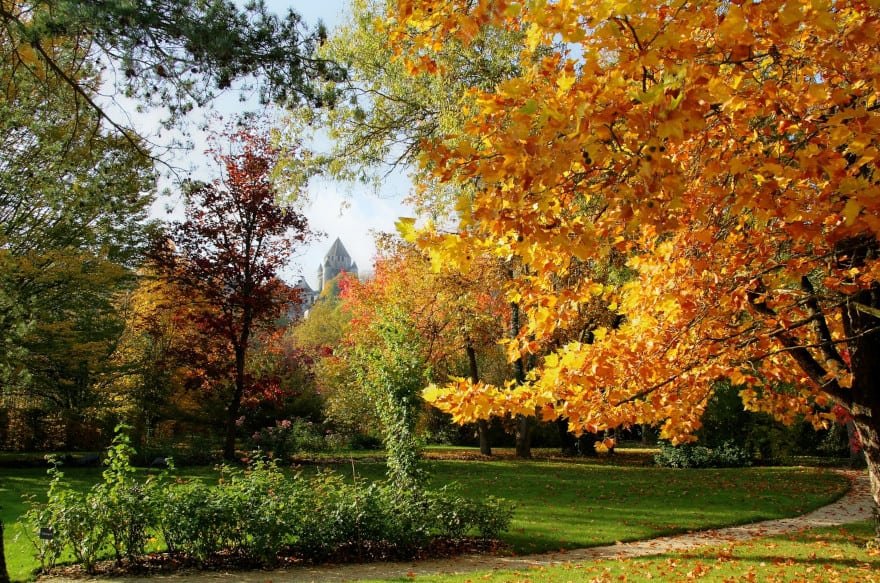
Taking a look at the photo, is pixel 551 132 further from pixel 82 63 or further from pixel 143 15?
pixel 82 63

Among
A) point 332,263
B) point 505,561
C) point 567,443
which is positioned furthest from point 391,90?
point 332,263

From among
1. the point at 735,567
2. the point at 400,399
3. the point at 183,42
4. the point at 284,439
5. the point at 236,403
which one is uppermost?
the point at 183,42

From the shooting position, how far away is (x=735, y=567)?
6.43 meters

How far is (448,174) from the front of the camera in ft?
7.73

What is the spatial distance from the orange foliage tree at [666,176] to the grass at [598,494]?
4.28m

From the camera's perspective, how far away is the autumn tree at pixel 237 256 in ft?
46.3

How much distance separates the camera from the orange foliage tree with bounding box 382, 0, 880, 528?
6.42 ft

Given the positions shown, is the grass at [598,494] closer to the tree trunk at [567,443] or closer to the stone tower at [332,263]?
the tree trunk at [567,443]

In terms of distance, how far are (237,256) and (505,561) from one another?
409 inches

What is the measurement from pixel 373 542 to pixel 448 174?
20.8 feet

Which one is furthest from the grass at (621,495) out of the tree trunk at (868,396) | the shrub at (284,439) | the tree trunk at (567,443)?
the tree trunk at (868,396)

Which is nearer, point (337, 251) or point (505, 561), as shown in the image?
point (505, 561)

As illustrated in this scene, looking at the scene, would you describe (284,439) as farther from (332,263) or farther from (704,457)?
(332,263)

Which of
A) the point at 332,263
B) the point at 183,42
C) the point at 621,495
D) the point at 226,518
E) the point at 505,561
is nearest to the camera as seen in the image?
the point at 183,42
